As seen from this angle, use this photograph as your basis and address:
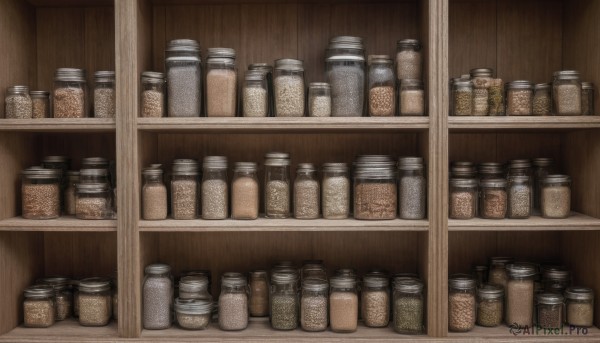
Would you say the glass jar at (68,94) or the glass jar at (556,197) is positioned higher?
the glass jar at (68,94)

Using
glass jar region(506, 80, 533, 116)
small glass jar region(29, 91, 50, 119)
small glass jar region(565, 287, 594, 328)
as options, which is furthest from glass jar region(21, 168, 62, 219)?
small glass jar region(565, 287, 594, 328)

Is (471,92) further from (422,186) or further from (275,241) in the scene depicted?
(275,241)

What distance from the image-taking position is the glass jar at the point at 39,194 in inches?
84.7

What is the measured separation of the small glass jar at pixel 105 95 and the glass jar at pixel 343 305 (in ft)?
3.26

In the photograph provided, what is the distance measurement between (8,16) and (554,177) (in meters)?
2.06

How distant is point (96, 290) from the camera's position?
2158 millimetres

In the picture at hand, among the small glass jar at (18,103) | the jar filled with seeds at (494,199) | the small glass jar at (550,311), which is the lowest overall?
the small glass jar at (550,311)

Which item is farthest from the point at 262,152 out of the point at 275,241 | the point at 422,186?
the point at 422,186

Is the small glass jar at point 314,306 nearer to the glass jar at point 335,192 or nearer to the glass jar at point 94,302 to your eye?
the glass jar at point 335,192

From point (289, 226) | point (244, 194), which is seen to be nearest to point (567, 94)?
point (289, 226)

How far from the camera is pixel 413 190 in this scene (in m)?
2.10

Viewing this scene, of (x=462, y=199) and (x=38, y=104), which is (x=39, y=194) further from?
(x=462, y=199)

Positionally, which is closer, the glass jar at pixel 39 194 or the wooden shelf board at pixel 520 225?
the wooden shelf board at pixel 520 225

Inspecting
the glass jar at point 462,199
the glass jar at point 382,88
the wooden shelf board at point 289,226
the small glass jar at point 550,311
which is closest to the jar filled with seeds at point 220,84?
the wooden shelf board at point 289,226
